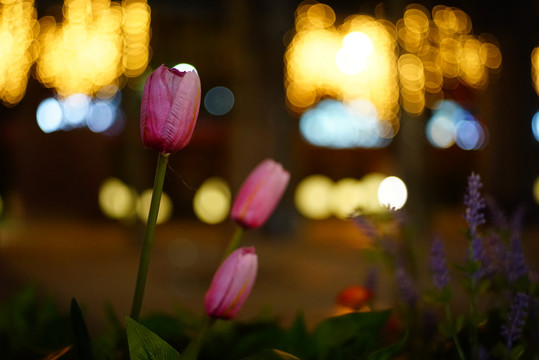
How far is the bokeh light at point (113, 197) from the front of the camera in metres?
12.0

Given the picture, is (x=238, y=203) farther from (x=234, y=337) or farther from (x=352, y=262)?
(x=352, y=262)

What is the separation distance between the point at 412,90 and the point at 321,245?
8.70ft

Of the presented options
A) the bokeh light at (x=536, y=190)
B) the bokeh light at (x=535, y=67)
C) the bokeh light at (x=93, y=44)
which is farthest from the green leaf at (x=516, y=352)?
the bokeh light at (x=536, y=190)

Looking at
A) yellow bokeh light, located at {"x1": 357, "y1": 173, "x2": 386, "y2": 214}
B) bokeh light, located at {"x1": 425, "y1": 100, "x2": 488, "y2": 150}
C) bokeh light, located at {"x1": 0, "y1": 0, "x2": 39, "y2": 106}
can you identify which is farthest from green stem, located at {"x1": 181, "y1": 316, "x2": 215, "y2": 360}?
bokeh light, located at {"x1": 425, "y1": 100, "x2": 488, "y2": 150}

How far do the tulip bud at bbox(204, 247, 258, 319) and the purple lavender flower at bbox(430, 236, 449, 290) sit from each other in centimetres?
24

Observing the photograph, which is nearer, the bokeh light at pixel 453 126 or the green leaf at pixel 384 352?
the green leaf at pixel 384 352

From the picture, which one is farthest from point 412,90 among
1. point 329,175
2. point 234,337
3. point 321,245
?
point 234,337

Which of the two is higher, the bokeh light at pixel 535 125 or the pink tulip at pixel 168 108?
the pink tulip at pixel 168 108

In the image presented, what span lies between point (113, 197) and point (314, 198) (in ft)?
12.7

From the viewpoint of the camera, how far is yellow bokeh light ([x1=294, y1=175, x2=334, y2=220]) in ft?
44.7

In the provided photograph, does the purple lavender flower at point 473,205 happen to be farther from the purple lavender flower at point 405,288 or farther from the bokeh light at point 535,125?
the bokeh light at point 535,125

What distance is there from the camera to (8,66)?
729cm

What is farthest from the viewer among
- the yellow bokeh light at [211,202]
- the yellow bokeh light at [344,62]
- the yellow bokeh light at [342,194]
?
the yellow bokeh light at [342,194]

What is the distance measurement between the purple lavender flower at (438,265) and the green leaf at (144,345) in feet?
1.16
